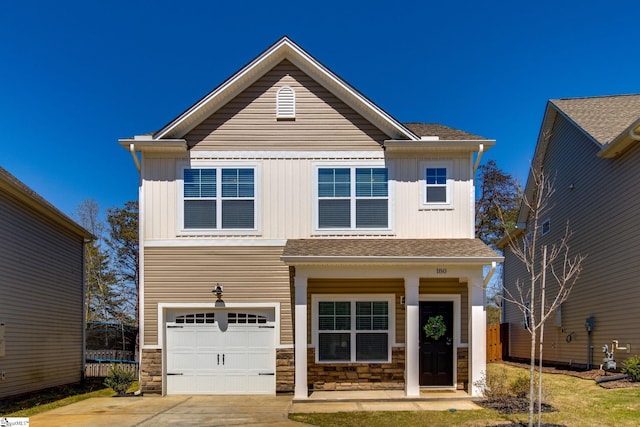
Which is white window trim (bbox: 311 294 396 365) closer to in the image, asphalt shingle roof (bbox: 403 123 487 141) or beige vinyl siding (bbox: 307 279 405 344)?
beige vinyl siding (bbox: 307 279 405 344)

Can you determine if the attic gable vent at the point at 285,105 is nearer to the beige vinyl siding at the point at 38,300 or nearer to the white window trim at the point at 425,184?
the white window trim at the point at 425,184

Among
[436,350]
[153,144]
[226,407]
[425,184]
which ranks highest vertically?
[153,144]

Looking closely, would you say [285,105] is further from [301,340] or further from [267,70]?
[301,340]

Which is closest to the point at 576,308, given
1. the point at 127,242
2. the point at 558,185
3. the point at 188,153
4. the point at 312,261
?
the point at 558,185

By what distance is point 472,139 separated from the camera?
1173 cm

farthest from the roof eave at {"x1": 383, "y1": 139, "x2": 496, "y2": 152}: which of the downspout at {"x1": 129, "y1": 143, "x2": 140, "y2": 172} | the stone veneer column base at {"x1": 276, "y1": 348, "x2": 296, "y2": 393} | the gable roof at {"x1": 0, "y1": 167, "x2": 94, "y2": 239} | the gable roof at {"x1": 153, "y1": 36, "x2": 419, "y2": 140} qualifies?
the gable roof at {"x1": 0, "y1": 167, "x2": 94, "y2": 239}

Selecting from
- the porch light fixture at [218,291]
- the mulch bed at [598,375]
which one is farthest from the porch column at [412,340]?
the porch light fixture at [218,291]

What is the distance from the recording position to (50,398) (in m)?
12.0

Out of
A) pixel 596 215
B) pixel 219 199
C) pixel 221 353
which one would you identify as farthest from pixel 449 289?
pixel 219 199

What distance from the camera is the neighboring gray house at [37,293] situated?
11.5 meters

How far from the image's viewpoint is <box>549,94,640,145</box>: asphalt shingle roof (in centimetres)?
1351

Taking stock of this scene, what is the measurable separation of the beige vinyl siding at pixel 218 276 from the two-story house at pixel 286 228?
0.02 meters

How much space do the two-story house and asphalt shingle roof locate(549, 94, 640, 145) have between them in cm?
422

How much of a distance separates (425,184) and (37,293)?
32.0ft
